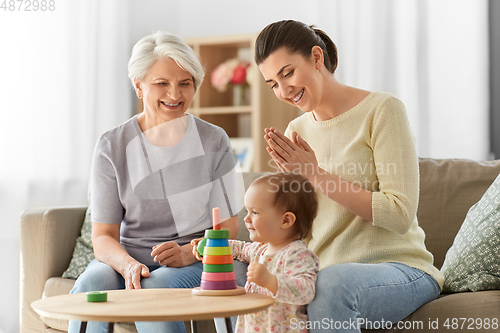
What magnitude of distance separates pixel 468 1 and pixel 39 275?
2.38m

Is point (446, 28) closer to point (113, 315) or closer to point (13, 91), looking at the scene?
point (13, 91)

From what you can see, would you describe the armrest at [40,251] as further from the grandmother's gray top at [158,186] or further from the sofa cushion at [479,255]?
the sofa cushion at [479,255]

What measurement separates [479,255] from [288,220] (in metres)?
0.65

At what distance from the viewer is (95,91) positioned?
3029mm

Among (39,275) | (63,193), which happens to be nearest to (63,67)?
(63,193)

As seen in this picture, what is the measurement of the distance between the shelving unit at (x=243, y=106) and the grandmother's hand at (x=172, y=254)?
1.38m

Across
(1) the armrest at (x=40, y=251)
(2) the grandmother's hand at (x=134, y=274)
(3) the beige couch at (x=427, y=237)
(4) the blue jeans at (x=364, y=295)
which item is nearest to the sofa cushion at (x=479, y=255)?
(3) the beige couch at (x=427, y=237)

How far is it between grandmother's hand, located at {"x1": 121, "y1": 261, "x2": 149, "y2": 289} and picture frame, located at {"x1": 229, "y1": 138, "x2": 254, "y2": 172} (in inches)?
65.8

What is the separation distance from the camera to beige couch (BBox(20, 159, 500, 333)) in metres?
1.39

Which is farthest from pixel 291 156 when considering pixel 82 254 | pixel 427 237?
pixel 82 254

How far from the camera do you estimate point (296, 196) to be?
1247 mm

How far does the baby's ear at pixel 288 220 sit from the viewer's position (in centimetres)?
123

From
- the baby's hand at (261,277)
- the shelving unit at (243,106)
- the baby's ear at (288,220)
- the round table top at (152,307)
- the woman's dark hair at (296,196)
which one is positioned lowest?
the round table top at (152,307)

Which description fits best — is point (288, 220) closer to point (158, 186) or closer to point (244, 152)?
point (158, 186)
